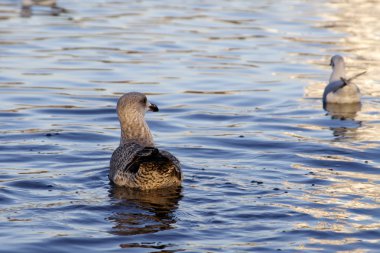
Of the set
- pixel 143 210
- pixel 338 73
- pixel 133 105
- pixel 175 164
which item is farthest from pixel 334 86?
pixel 143 210

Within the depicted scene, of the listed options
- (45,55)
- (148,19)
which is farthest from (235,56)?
(148,19)

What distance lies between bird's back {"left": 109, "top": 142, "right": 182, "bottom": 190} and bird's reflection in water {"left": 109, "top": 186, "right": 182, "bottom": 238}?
9 centimetres

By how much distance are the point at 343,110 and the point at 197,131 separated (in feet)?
12.1

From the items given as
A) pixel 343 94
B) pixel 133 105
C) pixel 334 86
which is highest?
pixel 133 105

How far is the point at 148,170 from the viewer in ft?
41.5

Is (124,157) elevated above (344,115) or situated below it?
above

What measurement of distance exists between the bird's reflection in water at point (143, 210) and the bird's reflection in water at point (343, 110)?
670cm

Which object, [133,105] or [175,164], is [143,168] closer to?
[175,164]

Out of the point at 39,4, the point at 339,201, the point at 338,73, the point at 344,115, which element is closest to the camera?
the point at 339,201

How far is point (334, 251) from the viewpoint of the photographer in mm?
10086

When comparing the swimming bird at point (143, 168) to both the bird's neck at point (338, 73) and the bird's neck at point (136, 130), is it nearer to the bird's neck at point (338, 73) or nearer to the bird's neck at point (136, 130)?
the bird's neck at point (136, 130)

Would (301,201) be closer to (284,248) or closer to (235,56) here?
(284,248)

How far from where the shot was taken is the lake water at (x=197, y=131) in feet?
35.4

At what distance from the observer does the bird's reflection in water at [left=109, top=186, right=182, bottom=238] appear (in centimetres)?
1094
